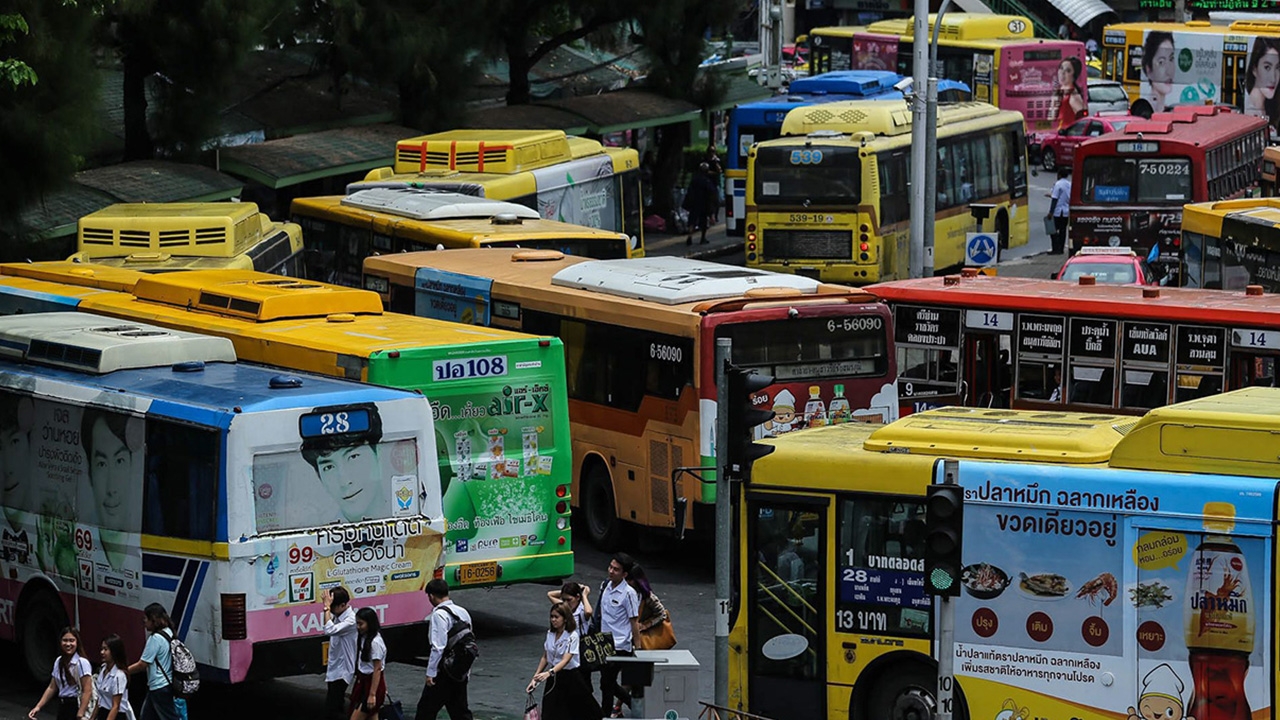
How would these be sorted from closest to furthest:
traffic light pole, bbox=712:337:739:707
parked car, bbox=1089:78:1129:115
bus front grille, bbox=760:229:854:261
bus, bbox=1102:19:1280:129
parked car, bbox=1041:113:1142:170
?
1. traffic light pole, bbox=712:337:739:707
2. bus front grille, bbox=760:229:854:261
3. parked car, bbox=1041:113:1142:170
4. bus, bbox=1102:19:1280:129
5. parked car, bbox=1089:78:1129:115

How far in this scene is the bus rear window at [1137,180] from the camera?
35.6 m

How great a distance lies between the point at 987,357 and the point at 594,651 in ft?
30.8

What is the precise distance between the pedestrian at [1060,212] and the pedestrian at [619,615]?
25.9 metres

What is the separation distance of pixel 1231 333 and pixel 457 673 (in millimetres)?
9867

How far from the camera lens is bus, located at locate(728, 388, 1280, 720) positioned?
12398 millimetres

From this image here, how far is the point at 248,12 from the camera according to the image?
3111cm

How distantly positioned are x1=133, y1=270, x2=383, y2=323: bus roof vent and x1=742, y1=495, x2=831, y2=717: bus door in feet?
18.2

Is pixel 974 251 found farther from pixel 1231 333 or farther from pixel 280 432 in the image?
pixel 280 432

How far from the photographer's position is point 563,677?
1355 centimetres

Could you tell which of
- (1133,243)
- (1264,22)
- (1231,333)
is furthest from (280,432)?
(1264,22)

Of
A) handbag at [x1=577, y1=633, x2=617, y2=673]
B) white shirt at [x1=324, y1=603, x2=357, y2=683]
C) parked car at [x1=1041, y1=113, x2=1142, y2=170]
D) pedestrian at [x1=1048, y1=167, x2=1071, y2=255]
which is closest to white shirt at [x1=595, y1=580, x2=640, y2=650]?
handbag at [x1=577, y1=633, x2=617, y2=673]

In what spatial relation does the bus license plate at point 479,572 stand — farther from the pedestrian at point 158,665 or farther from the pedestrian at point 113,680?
the pedestrian at point 113,680

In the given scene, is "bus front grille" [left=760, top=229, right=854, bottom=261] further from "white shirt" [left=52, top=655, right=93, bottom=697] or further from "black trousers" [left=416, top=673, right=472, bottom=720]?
"white shirt" [left=52, top=655, right=93, bottom=697]

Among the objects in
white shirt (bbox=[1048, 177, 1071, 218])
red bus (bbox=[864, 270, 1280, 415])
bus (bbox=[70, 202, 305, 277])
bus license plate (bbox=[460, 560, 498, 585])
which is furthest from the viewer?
white shirt (bbox=[1048, 177, 1071, 218])
